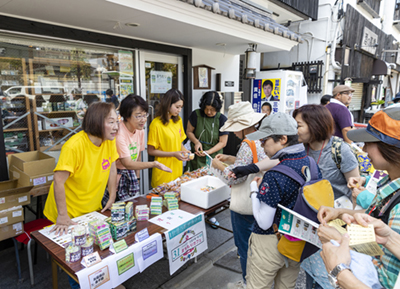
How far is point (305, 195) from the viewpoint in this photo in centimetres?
160

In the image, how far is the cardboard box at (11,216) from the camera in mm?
2740

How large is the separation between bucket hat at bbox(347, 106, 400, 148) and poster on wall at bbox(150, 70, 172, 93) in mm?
4112

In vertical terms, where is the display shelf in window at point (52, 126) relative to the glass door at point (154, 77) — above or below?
below

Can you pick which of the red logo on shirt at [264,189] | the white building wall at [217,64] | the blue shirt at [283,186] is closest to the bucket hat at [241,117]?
the blue shirt at [283,186]

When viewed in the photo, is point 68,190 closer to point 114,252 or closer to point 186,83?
point 114,252

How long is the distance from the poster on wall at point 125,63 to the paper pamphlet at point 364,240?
13.5 ft

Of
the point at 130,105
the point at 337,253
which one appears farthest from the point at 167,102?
the point at 337,253

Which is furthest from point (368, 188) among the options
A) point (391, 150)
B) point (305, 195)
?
point (391, 150)

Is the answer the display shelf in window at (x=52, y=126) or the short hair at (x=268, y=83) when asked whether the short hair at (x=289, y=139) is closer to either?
the display shelf in window at (x=52, y=126)

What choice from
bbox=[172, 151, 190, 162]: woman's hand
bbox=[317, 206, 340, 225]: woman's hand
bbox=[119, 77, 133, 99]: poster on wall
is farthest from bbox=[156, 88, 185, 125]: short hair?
bbox=[317, 206, 340, 225]: woman's hand

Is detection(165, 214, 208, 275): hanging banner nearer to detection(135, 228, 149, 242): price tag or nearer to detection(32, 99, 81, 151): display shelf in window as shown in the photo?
detection(135, 228, 149, 242): price tag

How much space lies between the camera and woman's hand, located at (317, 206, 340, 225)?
4.94 feet

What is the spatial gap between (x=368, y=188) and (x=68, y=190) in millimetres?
2511

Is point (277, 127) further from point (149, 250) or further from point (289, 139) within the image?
point (149, 250)
